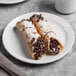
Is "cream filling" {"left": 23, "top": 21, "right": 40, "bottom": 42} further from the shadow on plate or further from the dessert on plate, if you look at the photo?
the shadow on plate

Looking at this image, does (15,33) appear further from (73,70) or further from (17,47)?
(73,70)

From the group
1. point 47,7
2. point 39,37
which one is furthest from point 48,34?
point 47,7

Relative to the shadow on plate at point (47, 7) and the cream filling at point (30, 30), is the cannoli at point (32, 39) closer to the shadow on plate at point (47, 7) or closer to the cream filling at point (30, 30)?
the cream filling at point (30, 30)

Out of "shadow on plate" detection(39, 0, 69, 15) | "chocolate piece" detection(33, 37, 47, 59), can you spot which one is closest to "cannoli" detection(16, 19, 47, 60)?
"chocolate piece" detection(33, 37, 47, 59)

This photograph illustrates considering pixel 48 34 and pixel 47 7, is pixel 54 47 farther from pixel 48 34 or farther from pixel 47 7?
pixel 47 7

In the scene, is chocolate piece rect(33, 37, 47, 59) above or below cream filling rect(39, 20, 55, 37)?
below

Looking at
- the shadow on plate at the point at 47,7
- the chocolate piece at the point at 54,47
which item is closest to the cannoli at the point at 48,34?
the chocolate piece at the point at 54,47

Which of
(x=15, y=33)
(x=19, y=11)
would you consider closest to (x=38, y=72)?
(x=15, y=33)
